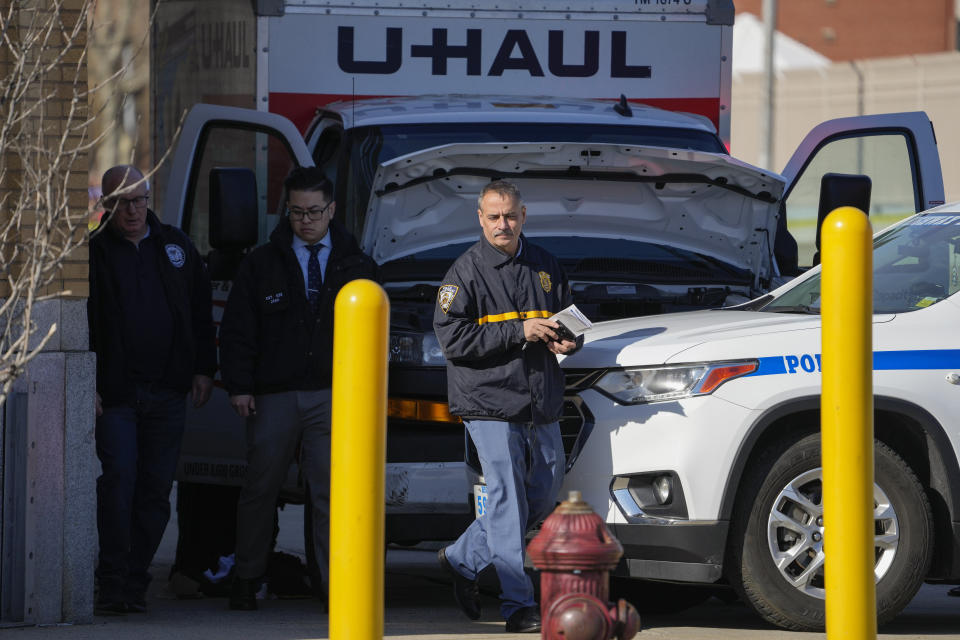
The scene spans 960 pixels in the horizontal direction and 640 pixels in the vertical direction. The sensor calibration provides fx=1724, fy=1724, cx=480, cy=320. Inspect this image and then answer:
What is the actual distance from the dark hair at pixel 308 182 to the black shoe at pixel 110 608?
1.92 metres

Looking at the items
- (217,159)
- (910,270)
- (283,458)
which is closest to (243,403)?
(283,458)

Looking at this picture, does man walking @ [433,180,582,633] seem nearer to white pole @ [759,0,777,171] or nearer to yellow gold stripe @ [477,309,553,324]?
yellow gold stripe @ [477,309,553,324]

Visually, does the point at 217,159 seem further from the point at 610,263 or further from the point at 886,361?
the point at 886,361

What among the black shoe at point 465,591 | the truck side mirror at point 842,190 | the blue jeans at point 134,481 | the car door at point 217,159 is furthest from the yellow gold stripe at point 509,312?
the truck side mirror at point 842,190

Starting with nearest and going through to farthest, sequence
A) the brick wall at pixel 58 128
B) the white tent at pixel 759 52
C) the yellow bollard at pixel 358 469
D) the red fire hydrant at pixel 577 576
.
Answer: the yellow bollard at pixel 358 469, the red fire hydrant at pixel 577 576, the brick wall at pixel 58 128, the white tent at pixel 759 52

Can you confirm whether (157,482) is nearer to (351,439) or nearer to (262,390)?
(262,390)

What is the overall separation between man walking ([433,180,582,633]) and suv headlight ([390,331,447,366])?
0.41m

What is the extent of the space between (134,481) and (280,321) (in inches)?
37.3

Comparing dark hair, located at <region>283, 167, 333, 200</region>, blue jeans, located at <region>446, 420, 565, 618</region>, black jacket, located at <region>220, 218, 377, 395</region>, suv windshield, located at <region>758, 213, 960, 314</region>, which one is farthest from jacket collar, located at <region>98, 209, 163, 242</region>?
suv windshield, located at <region>758, 213, 960, 314</region>

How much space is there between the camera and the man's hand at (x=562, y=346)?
653cm

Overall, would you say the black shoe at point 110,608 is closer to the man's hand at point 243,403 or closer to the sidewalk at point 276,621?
the sidewalk at point 276,621

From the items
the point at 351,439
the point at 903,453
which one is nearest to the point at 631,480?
the point at 903,453

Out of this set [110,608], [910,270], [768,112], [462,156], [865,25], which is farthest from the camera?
[865,25]

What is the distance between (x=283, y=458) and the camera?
7.55m
